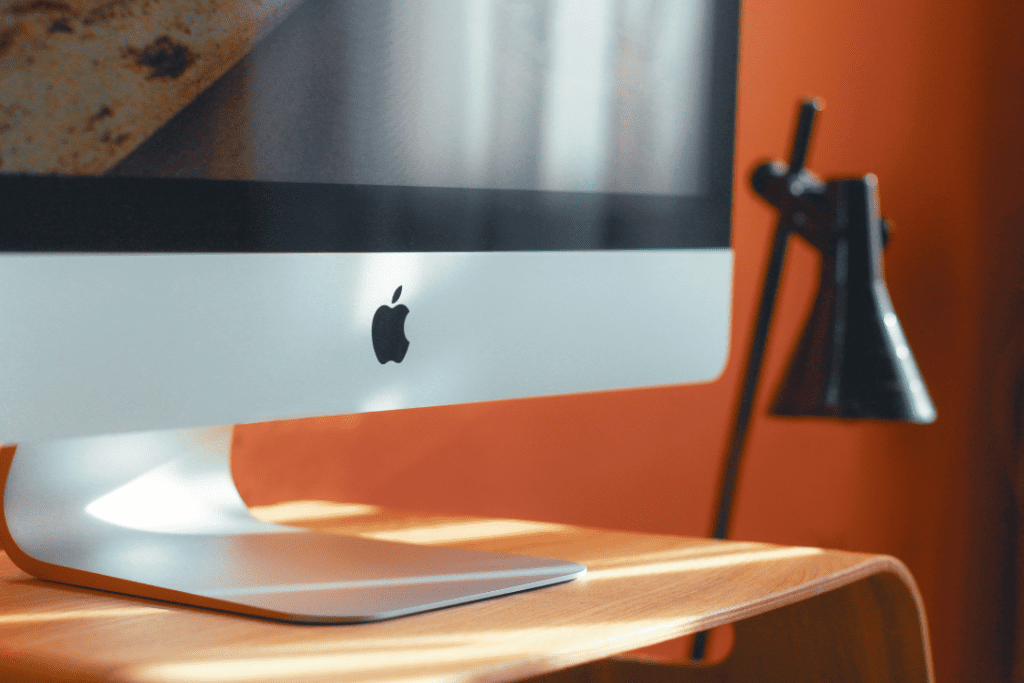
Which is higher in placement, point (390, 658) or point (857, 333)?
point (857, 333)

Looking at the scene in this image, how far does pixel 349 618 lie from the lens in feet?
1.77

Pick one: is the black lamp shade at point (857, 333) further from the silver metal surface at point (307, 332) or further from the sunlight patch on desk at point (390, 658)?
the sunlight patch on desk at point (390, 658)

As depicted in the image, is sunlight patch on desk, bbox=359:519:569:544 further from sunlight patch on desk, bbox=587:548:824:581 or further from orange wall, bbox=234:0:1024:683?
orange wall, bbox=234:0:1024:683

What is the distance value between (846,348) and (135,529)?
0.75 meters

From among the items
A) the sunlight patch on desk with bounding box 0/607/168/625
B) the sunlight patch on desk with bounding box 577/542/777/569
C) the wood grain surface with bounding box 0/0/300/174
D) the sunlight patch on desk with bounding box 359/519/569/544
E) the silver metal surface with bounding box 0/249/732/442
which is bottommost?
the sunlight patch on desk with bounding box 0/607/168/625

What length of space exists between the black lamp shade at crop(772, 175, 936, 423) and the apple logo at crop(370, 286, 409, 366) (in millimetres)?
642

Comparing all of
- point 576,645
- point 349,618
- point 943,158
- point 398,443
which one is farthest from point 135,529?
point 943,158

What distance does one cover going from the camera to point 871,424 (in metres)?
1.94

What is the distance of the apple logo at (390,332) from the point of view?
0.66 meters

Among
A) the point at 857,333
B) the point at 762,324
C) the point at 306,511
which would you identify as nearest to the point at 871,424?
the point at 762,324

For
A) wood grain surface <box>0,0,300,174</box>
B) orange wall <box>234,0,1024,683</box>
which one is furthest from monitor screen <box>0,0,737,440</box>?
orange wall <box>234,0,1024,683</box>

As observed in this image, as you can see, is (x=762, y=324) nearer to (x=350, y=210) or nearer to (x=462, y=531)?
(x=462, y=531)

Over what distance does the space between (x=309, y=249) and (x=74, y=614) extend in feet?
0.74

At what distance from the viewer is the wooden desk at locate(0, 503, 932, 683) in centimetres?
48
